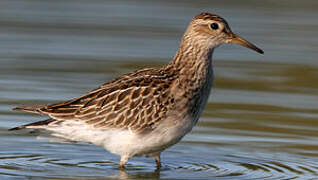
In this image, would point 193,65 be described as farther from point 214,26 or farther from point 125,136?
point 125,136

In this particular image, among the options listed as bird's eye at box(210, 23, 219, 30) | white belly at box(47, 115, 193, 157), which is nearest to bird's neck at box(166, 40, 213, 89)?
bird's eye at box(210, 23, 219, 30)

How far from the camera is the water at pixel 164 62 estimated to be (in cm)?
1263

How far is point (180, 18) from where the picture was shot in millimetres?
23000

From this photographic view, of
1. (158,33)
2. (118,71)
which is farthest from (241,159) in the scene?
(158,33)

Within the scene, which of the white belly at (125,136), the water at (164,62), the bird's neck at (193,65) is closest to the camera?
the white belly at (125,136)

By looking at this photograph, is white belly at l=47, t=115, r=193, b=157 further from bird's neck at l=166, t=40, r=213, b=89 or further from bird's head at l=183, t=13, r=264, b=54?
bird's head at l=183, t=13, r=264, b=54

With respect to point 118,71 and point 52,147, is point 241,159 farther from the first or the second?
point 118,71

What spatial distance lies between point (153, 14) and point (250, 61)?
16.3 feet

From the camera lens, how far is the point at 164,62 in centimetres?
1866

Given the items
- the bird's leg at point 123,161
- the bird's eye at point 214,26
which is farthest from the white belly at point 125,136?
the bird's eye at point 214,26

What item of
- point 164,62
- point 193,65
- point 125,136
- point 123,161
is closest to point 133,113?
point 125,136

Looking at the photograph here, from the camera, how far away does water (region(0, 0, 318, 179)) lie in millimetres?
12633

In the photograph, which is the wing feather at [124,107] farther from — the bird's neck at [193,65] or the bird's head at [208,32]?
the bird's head at [208,32]

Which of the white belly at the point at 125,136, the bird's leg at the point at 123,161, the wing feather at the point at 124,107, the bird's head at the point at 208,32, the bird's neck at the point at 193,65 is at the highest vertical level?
the bird's head at the point at 208,32
